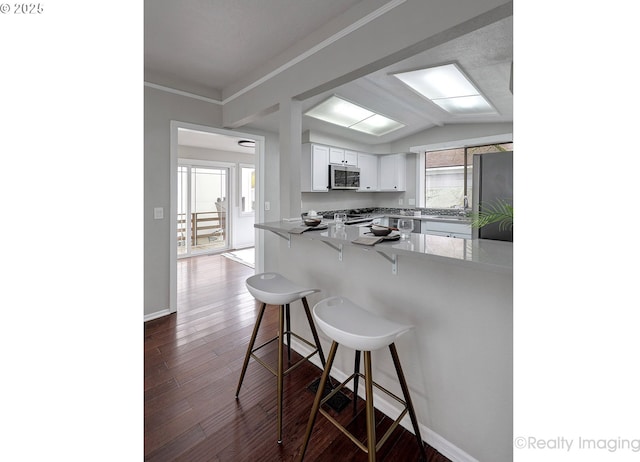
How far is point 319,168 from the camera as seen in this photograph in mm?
4496

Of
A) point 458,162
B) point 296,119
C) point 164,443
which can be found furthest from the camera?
point 458,162

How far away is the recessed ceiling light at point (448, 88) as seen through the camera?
277cm

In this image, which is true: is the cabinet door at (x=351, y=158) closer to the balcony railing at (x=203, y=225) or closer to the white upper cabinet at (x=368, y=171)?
the white upper cabinet at (x=368, y=171)

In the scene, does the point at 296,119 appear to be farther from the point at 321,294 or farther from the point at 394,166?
the point at 394,166

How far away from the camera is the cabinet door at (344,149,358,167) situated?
4.96m

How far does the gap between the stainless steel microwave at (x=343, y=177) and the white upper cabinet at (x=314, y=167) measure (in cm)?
11

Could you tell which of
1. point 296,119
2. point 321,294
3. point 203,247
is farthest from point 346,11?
point 203,247

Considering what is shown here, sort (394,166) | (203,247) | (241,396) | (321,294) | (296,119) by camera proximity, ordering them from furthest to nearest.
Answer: (203,247), (394,166), (296,119), (321,294), (241,396)

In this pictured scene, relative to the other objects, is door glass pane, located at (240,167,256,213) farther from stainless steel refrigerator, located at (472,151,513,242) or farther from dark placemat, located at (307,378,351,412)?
stainless steel refrigerator, located at (472,151,513,242)

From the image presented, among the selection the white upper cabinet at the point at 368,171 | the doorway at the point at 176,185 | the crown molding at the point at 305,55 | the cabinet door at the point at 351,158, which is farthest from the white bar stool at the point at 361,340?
the white upper cabinet at the point at 368,171
